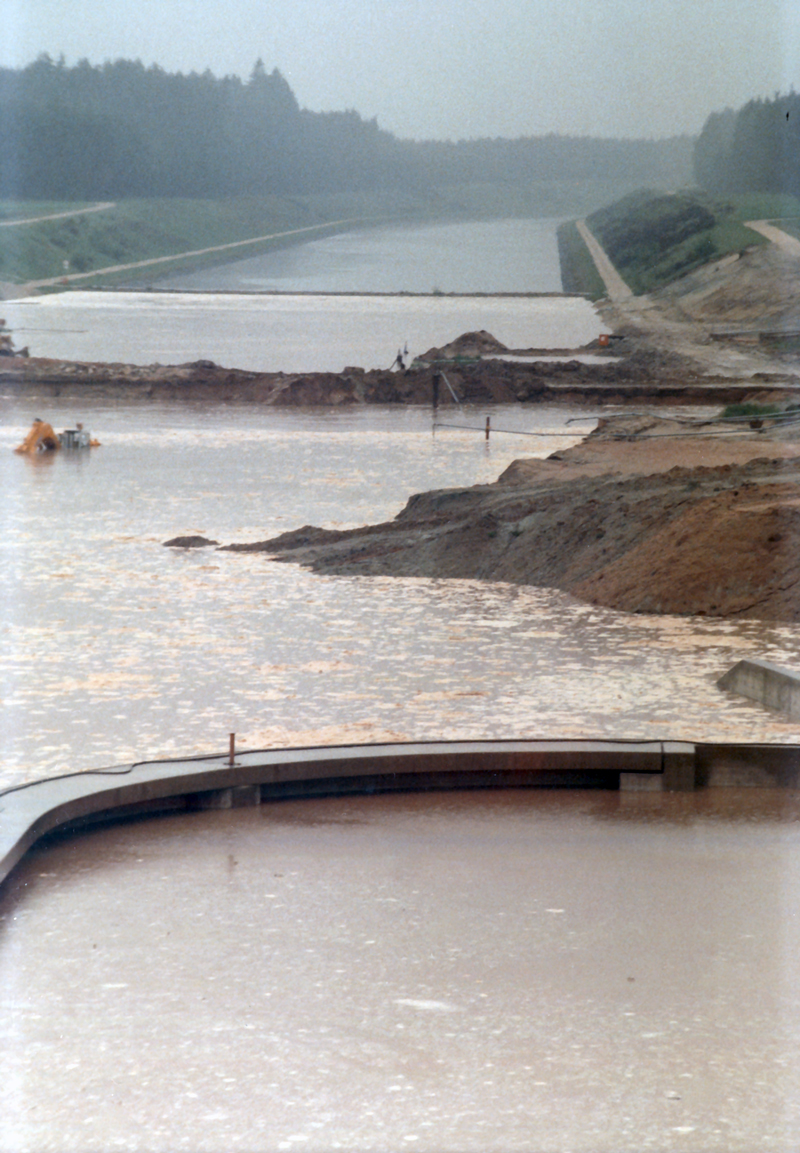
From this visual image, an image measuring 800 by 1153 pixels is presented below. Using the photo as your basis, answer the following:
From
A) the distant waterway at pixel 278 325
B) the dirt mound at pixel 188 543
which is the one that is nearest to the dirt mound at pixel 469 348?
the distant waterway at pixel 278 325

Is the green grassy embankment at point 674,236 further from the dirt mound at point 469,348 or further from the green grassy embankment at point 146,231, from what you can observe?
the dirt mound at point 469,348

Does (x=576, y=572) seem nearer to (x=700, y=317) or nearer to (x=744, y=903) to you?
(x=744, y=903)

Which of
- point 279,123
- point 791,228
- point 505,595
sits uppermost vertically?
point 279,123

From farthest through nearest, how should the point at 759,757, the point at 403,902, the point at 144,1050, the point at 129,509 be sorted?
1. the point at 129,509
2. the point at 759,757
3. the point at 403,902
4. the point at 144,1050

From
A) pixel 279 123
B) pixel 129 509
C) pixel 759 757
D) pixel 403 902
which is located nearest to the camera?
pixel 403 902

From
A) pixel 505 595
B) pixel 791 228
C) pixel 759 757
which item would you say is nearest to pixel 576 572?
pixel 505 595

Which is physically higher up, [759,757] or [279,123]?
[279,123]
